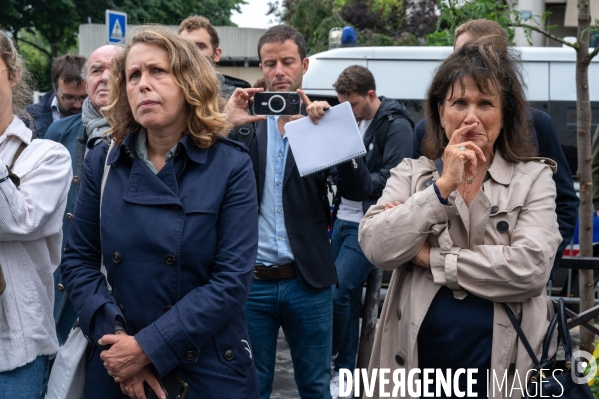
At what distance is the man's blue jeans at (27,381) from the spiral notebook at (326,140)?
1386 mm

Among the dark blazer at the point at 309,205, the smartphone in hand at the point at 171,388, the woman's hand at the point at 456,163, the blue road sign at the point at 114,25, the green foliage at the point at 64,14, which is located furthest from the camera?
the green foliage at the point at 64,14

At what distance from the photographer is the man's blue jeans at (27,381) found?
2756 mm

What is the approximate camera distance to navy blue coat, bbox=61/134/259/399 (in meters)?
2.51

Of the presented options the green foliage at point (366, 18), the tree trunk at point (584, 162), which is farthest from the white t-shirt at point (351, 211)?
the green foliage at point (366, 18)

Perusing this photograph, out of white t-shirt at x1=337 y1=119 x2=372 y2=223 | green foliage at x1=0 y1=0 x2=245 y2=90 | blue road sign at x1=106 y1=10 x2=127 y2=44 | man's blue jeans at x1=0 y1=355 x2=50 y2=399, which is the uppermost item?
green foliage at x1=0 y1=0 x2=245 y2=90

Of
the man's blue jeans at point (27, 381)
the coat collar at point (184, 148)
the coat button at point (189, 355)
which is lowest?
the man's blue jeans at point (27, 381)

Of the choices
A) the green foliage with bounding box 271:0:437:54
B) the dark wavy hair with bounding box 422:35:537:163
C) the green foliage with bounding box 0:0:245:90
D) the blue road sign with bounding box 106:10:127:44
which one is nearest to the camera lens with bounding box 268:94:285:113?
the dark wavy hair with bounding box 422:35:537:163

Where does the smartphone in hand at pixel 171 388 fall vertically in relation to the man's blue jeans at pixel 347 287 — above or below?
above

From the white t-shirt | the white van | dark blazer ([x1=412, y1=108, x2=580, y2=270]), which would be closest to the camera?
dark blazer ([x1=412, y1=108, x2=580, y2=270])

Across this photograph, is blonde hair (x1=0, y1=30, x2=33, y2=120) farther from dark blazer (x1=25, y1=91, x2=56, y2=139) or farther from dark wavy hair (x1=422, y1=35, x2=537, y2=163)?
dark blazer (x1=25, y1=91, x2=56, y2=139)

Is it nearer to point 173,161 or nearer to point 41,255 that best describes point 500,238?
point 173,161

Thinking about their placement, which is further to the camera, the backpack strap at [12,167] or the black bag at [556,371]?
the backpack strap at [12,167]

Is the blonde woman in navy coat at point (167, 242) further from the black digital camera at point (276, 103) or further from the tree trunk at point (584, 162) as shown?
the tree trunk at point (584, 162)

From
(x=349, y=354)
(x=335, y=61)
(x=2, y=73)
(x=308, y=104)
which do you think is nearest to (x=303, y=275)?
(x=308, y=104)
